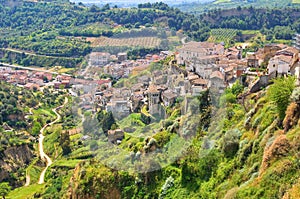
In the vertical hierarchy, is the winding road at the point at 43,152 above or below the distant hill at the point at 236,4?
below

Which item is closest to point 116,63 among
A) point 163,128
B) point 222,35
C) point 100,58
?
point 100,58

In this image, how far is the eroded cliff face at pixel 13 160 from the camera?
23.5 meters

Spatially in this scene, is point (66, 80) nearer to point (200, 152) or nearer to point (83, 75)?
point (83, 75)

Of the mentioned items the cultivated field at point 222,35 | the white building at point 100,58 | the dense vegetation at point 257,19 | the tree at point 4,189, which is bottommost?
the tree at point 4,189

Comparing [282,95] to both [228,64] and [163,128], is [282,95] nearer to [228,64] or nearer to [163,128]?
[163,128]

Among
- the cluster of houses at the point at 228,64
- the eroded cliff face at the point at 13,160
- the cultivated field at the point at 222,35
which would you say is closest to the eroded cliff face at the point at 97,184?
the cluster of houses at the point at 228,64

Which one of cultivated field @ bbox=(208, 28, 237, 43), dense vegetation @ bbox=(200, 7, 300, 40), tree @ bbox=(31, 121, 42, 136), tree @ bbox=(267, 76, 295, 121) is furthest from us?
dense vegetation @ bbox=(200, 7, 300, 40)

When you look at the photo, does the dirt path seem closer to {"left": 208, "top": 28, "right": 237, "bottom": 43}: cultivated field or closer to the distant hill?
{"left": 208, "top": 28, "right": 237, "bottom": 43}: cultivated field

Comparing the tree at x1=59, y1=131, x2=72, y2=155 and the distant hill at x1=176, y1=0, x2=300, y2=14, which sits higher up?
the distant hill at x1=176, y1=0, x2=300, y2=14

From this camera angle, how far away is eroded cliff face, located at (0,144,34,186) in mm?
23547

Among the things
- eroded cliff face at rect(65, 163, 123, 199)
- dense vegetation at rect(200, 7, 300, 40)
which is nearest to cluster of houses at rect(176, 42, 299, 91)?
eroded cliff face at rect(65, 163, 123, 199)

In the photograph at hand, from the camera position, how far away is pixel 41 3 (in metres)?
71.2

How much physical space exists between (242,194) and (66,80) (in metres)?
33.1

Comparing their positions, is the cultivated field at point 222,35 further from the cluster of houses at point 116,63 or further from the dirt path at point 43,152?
the cluster of houses at point 116,63
